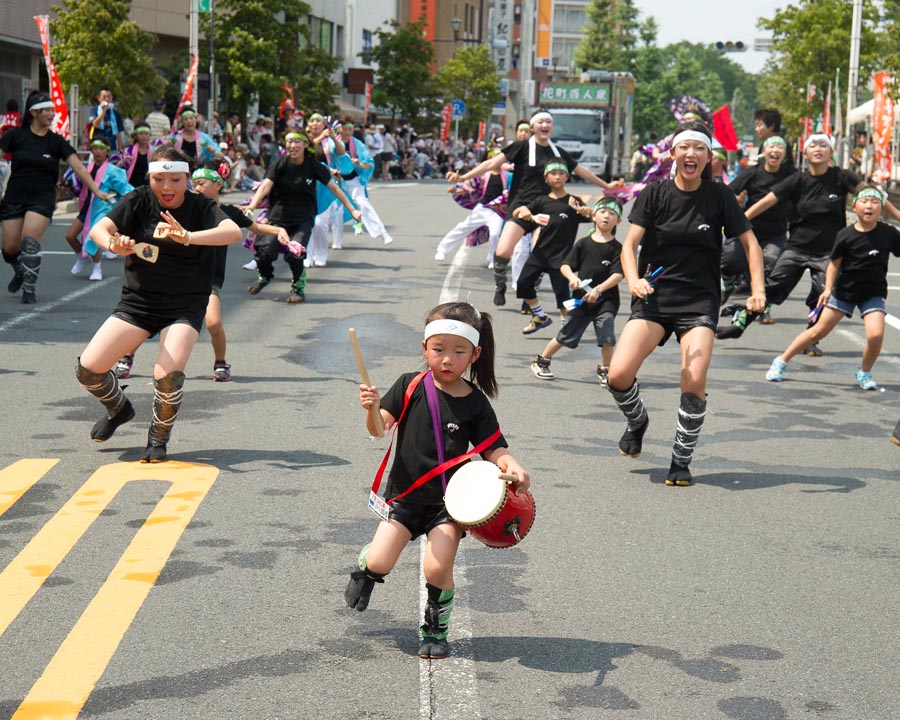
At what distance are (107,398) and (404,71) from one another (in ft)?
184

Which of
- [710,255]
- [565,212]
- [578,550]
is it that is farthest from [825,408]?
[578,550]

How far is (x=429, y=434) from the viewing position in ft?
16.2

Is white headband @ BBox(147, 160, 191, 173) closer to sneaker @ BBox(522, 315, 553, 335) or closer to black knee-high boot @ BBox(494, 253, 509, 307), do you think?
sneaker @ BBox(522, 315, 553, 335)

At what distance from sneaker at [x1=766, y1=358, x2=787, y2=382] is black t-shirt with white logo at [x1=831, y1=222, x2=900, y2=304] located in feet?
2.21

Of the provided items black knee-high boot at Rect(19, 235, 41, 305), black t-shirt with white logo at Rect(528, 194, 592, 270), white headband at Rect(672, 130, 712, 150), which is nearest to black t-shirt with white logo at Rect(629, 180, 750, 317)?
white headband at Rect(672, 130, 712, 150)

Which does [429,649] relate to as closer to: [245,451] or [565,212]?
[245,451]

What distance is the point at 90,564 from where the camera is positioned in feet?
19.1

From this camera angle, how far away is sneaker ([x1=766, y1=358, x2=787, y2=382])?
36.5 ft

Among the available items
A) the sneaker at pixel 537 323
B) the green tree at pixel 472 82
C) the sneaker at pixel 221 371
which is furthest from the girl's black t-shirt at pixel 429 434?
the green tree at pixel 472 82

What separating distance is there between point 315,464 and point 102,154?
898 centimetres

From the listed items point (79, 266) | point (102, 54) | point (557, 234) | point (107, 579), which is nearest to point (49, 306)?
point (79, 266)

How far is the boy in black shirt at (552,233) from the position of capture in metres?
12.5

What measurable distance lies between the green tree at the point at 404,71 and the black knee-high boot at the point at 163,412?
56.2 meters

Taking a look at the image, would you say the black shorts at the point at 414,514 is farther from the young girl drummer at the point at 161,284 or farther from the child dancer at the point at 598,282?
the child dancer at the point at 598,282
